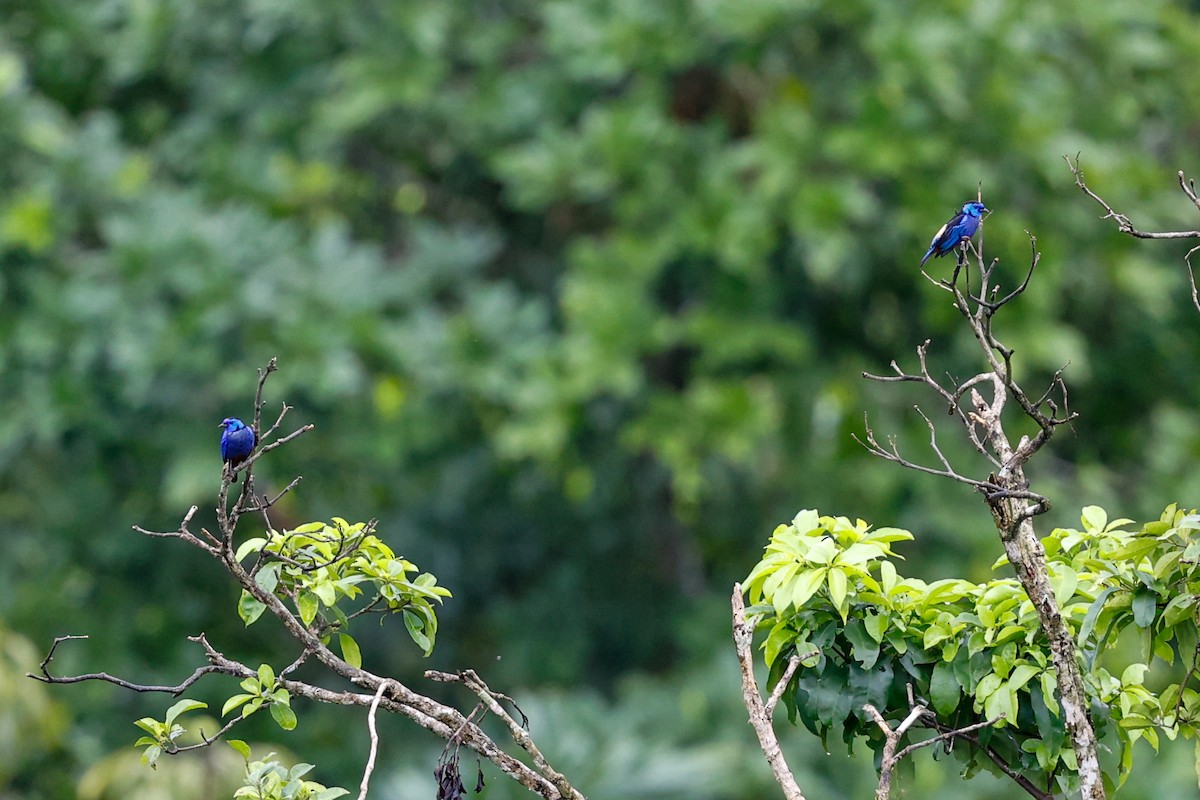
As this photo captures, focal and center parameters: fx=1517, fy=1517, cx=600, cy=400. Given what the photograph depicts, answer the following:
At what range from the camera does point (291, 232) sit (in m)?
8.43

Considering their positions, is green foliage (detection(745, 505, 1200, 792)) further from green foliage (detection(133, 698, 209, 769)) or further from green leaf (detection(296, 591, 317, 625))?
green foliage (detection(133, 698, 209, 769))

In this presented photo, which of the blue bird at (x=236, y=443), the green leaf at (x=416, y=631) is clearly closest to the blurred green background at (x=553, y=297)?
the blue bird at (x=236, y=443)

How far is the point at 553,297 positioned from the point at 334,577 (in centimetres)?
698

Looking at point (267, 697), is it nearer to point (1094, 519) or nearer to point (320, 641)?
point (320, 641)

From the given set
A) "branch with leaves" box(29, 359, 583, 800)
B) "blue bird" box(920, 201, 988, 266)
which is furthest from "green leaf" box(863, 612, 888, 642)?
"blue bird" box(920, 201, 988, 266)

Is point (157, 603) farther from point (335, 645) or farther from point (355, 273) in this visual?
point (355, 273)

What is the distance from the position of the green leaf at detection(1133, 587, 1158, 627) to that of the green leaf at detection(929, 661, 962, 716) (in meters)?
0.33

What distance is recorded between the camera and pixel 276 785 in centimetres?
252

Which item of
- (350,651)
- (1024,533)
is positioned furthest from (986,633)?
(350,651)

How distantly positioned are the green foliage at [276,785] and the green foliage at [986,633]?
833 millimetres

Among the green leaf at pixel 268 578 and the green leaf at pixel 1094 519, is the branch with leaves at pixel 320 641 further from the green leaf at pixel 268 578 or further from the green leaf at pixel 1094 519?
the green leaf at pixel 1094 519

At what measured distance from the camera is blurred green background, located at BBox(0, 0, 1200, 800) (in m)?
7.71

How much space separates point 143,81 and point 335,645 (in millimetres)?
4260

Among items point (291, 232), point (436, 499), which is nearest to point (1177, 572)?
point (291, 232)
